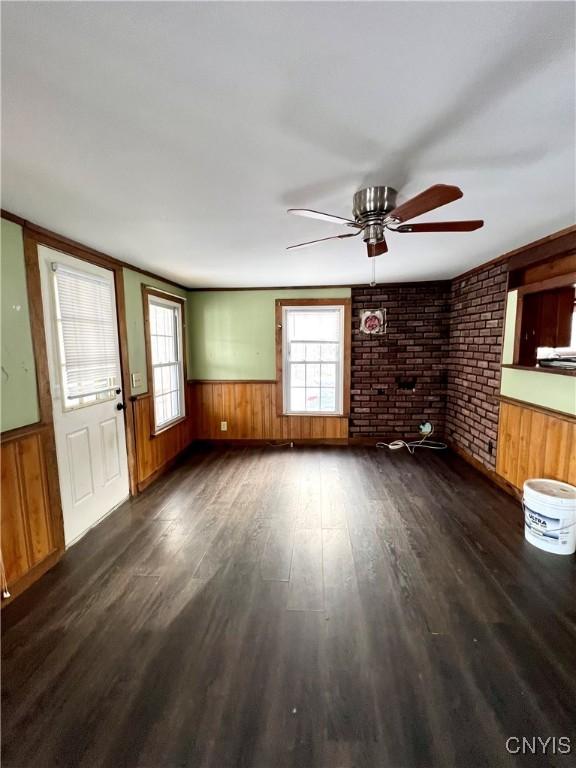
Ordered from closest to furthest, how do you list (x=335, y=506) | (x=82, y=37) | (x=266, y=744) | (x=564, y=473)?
(x=82, y=37) → (x=266, y=744) → (x=564, y=473) → (x=335, y=506)

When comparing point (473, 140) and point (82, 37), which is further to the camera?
point (473, 140)

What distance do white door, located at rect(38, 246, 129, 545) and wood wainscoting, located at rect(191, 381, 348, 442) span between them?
1798mm

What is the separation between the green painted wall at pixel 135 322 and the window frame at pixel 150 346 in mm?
58

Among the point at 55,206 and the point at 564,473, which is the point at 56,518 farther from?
the point at 564,473

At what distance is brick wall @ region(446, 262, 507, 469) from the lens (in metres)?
3.51

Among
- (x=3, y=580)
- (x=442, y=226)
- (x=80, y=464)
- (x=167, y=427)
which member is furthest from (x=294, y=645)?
(x=167, y=427)

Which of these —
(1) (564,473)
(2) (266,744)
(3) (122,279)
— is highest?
(3) (122,279)

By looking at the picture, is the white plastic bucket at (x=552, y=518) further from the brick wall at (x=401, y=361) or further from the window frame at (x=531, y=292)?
the brick wall at (x=401, y=361)

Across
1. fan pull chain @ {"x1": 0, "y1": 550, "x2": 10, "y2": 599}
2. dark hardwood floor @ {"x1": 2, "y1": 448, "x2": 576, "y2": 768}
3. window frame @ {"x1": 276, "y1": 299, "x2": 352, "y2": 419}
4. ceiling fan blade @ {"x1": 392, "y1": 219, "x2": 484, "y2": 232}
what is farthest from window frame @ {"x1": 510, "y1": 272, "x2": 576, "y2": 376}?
fan pull chain @ {"x1": 0, "y1": 550, "x2": 10, "y2": 599}

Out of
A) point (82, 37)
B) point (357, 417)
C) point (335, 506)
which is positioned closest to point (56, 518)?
point (335, 506)

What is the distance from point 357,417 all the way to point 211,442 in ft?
7.43

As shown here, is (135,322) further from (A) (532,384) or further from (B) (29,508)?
(A) (532,384)

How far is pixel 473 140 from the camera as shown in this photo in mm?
1327

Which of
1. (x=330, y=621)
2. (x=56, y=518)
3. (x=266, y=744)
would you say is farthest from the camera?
(x=56, y=518)
